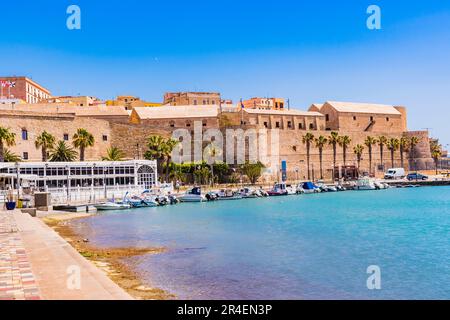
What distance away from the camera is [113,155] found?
5462 cm

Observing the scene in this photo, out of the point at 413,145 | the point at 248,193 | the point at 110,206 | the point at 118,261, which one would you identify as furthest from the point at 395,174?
the point at 118,261

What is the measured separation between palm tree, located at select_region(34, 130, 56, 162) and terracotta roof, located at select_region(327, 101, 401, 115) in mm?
46143

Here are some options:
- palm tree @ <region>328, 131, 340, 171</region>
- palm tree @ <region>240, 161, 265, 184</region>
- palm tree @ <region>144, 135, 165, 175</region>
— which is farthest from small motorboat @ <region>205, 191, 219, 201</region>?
palm tree @ <region>328, 131, 340, 171</region>

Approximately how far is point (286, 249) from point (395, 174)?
6259 centimetres

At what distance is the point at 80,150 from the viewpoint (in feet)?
177

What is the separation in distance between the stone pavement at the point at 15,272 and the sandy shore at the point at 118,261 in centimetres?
242

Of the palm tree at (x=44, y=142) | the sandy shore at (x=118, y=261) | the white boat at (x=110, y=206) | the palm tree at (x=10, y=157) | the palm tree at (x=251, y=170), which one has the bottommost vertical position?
the sandy shore at (x=118, y=261)

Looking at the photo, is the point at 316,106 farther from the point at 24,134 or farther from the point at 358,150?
the point at 24,134

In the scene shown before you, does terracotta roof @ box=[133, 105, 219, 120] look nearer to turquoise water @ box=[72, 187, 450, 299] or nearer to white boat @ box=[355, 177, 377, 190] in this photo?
white boat @ box=[355, 177, 377, 190]

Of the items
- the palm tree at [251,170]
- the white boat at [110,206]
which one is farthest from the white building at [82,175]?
the palm tree at [251,170]

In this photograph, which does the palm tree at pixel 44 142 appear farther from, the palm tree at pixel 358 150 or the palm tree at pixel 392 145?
the palm tree at pixel 392 145

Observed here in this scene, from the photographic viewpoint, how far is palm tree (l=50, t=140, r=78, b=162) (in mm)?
50250

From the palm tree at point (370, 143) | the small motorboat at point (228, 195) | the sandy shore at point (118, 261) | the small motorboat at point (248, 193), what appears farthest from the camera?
the palm tree at point (370, 143)

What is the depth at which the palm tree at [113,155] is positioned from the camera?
5441cm
